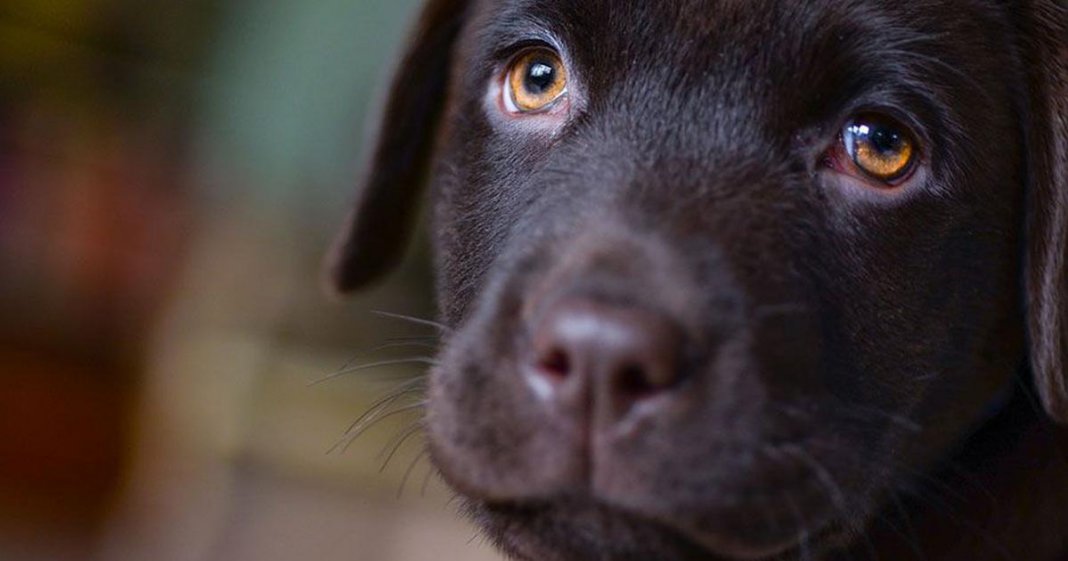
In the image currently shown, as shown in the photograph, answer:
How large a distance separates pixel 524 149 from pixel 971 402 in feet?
2.50

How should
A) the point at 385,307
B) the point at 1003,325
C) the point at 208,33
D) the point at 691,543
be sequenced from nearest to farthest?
the point at 691,543 < the point at 1003,325 < the point at 385,307 < the point at 208,33

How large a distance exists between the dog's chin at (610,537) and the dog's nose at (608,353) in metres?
0.13

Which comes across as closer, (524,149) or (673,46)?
(673,46)

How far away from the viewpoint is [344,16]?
156 inches

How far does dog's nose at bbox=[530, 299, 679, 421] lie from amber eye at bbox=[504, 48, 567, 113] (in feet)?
1.78

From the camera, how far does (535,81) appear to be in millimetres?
1715

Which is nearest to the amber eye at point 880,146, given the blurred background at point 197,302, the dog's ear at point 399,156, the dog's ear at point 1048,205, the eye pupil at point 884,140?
the eye pupil at point 884,140

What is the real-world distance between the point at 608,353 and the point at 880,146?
1.95ft

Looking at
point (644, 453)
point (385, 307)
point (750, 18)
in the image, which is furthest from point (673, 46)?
point (385, 307)

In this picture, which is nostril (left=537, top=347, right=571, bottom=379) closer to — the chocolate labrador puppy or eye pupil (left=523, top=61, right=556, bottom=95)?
the chocolate labrador puppy

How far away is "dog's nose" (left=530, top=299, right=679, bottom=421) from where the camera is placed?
46.4 inches

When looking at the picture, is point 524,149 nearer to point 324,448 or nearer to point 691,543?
point 691,543

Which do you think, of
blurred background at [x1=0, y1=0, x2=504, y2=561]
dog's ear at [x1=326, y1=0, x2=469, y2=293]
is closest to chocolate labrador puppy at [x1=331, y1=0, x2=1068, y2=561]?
dog's ear at [x1=326, y1=0, x2=469, y2=293]

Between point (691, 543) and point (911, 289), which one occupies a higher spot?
point (911, 289)
